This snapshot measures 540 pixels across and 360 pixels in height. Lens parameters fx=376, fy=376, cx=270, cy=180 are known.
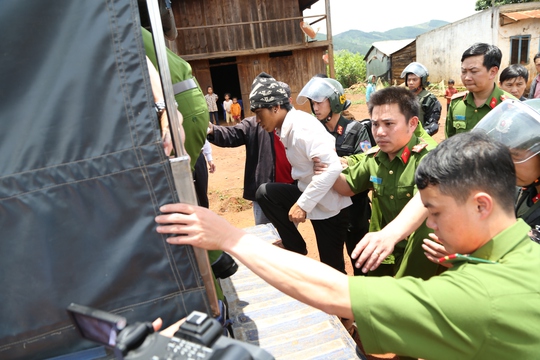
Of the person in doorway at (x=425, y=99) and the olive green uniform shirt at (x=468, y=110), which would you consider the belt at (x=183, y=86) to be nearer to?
the olive green uniform shirt at (x=468, y=110)


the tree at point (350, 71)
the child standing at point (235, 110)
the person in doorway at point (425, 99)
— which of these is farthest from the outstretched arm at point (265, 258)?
the tree at point (350, 71)

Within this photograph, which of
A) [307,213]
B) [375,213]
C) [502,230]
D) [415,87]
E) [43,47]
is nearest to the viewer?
[43,47]

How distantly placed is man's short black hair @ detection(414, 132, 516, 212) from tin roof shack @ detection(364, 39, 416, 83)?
27.7m

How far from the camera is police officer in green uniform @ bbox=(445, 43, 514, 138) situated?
157 inches

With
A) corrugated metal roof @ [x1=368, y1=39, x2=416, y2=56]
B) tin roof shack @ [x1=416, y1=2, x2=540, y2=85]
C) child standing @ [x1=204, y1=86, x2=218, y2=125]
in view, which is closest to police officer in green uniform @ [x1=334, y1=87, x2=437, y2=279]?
child standing @ [x1=204, y1=86, x2=218, y2=125]

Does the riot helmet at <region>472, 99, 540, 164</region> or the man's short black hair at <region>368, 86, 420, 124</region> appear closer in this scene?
the riot helmet at <region>472, 99, 540, 164</region>

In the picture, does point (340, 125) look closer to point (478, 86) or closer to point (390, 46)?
point (478, 86)

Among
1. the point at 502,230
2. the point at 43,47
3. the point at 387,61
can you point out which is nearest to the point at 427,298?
the point at 502,230

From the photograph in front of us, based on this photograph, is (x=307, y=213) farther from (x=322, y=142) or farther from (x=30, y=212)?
(x=30, y=212)

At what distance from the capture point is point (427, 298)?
1.25m

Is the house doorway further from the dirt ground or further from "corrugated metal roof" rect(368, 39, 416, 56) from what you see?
"corrugated metal roof" rect(368, 39, 416, 56)

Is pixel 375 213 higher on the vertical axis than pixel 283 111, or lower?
lower

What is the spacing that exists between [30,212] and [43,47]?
537 mm

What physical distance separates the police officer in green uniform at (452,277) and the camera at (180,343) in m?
0.41
